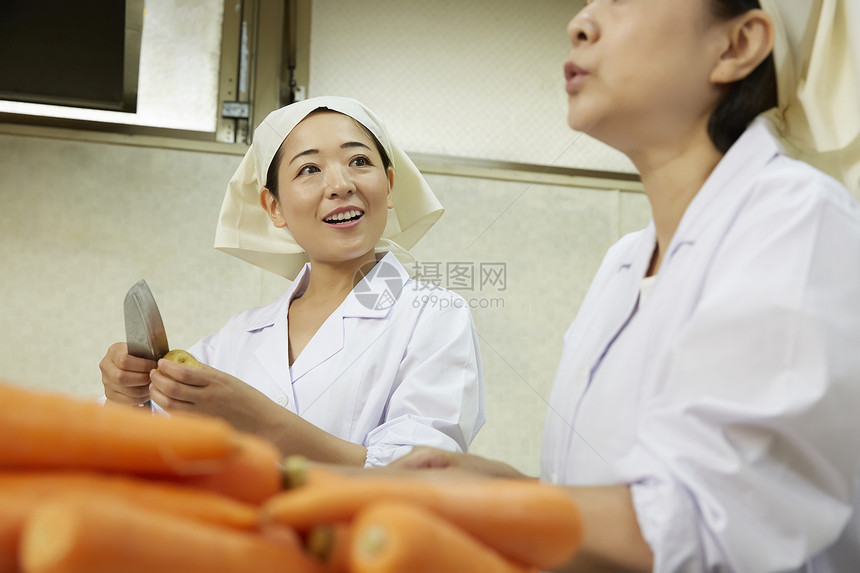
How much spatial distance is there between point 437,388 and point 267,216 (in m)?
0.48

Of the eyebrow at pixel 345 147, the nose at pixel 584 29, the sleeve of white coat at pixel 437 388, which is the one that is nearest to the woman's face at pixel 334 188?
the eyebrow at pixel 345 147

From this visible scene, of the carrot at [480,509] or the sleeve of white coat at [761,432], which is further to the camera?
the sleeve of white coat at [761,432]

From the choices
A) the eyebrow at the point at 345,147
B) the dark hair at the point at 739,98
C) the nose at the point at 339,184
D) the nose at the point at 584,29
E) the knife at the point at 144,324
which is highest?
the nose at the point at 584,29

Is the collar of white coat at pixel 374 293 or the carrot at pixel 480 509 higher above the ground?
the carrot at pixel 480 509

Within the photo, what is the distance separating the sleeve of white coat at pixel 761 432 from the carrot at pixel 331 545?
219mm

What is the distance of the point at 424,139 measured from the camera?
1.77m

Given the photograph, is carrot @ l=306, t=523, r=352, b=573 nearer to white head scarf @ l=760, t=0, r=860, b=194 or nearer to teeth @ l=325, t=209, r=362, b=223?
white head scarf @ l=760, t=0, r=860, b=194

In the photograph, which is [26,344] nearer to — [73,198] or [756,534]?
[73,198]

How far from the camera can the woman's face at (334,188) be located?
101 cm

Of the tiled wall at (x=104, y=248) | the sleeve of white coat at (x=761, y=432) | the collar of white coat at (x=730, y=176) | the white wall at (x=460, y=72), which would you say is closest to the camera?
the sleeve of white coat at (x=761, y=432)

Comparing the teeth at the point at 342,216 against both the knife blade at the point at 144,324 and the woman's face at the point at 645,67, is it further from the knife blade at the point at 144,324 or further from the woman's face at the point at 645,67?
the woman's face at the point at 645,67

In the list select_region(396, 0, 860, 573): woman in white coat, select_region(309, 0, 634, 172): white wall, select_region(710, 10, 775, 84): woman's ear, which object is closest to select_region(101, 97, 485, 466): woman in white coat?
select_region(396, 0, 860, 573): woman in white coat

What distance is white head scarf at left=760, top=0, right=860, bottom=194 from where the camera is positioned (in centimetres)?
59

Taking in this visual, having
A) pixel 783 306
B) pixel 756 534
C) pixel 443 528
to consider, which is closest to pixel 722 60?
pixel 783 306
